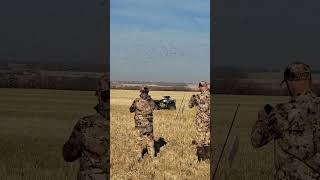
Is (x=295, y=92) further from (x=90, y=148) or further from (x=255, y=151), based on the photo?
(x=255, y=151)

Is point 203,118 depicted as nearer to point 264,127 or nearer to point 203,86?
point 203,86

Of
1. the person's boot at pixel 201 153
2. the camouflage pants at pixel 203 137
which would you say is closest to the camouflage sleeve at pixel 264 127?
the camouflage pants at pixel 203 137

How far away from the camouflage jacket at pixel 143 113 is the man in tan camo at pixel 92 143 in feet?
25.1

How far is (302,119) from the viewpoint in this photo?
4816 mm

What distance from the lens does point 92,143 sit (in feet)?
17.2

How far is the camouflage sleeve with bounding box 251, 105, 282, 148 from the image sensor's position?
4.78m

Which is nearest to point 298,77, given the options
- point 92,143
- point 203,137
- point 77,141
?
point 92,143

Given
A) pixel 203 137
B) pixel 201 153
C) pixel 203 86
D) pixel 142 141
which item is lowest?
pixel 201 153

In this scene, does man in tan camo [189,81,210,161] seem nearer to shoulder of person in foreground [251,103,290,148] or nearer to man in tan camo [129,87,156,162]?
man in tan camo [129,87,156,162]

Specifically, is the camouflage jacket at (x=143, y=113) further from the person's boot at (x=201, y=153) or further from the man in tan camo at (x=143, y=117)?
the person's boot at (x=201, y=153)

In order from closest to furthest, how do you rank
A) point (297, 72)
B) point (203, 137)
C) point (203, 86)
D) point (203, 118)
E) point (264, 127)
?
point (297, 72)
point (264, 127)
point (203, 86)
point (203, 118)
point (203, 137)

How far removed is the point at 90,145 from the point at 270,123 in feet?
6.13

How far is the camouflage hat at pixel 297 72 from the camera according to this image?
15.1 feet

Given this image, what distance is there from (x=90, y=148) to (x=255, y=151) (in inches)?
485
